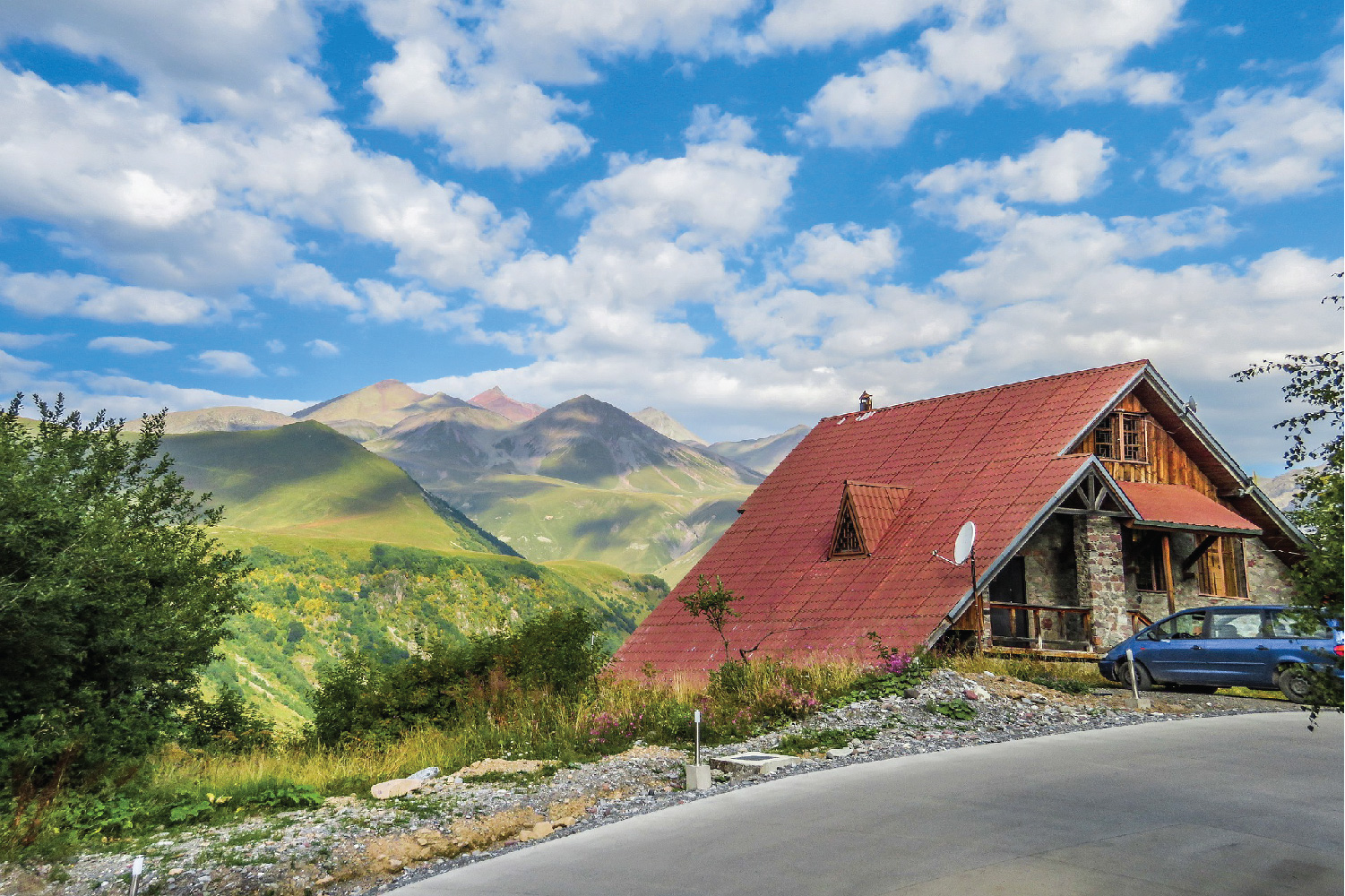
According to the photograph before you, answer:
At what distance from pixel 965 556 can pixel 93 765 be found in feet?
49.0

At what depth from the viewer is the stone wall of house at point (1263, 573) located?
25.6 meters

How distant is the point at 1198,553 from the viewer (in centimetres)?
2386

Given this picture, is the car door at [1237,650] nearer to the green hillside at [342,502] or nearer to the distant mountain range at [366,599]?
the distant mountain range at [366,599]

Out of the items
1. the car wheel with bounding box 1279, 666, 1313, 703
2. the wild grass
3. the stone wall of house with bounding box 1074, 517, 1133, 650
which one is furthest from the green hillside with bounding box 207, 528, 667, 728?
the car wheel with bounding box 1279, 666, 1313, 703

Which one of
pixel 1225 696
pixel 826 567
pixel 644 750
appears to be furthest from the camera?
pixel 826 567

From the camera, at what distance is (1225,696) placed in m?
16.6

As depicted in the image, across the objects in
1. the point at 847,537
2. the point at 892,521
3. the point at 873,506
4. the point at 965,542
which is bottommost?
the point at 965,542

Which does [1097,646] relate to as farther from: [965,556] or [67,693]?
[67,693]

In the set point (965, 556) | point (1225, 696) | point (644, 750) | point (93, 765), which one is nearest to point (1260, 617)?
point (1225, 696)

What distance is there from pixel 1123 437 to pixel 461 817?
20549mm

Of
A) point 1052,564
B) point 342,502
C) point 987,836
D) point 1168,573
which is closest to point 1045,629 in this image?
point 1052,564

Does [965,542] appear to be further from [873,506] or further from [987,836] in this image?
[987,836]

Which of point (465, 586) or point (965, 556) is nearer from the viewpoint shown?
point (965, 556)

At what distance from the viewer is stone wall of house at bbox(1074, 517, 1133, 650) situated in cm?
2131
